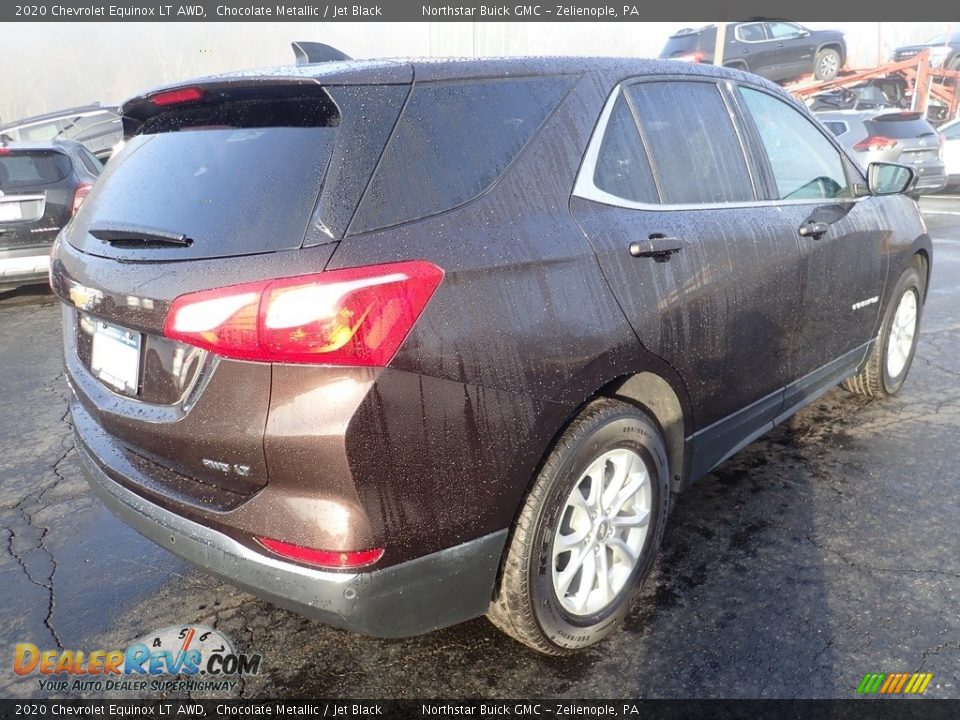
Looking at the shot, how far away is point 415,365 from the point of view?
68.2 inches

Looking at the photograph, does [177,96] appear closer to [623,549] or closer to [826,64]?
[623,549]

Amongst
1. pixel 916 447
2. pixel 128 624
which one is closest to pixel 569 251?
pixel 128 624

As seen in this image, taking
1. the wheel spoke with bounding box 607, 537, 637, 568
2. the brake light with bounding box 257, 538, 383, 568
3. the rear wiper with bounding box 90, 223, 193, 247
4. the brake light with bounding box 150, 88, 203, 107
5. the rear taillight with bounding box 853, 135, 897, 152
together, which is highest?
the brake light with bounding box 150, 88, 203, 107

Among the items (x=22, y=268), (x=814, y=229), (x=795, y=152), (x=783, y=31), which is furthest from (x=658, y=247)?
(x=783, y=31)

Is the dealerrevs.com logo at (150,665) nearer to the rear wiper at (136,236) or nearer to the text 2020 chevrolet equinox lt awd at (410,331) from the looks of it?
the text 2020 chevrolet equinox lt awd at (410,331)

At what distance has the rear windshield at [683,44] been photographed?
16.6 m

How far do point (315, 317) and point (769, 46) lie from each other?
59.3ft

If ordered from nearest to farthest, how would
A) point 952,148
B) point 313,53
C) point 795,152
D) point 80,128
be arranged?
point 313,53 → point 795,152 → point 952,148 → point 80,128

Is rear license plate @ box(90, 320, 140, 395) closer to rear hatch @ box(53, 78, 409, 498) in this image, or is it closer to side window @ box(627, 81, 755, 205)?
rear hatch @ box(53, 78, 409, 498)

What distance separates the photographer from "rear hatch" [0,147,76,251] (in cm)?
685

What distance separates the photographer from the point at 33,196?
693 centimetres

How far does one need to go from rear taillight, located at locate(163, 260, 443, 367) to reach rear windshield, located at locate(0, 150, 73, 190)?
21.4 feet

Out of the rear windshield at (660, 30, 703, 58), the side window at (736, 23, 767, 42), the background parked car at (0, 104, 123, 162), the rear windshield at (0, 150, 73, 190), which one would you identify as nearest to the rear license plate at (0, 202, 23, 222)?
the rear windshield at (0, 150, 73, 190)

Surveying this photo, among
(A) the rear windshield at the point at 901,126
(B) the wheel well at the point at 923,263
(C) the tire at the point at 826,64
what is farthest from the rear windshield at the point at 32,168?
(C) the tire at the point at 826,64
